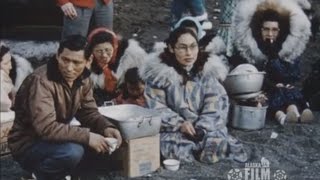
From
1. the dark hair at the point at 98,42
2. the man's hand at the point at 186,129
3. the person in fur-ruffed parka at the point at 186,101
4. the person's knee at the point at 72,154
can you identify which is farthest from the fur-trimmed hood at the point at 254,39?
the person's knee at the point at 72,154

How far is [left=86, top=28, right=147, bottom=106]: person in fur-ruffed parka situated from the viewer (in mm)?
2684

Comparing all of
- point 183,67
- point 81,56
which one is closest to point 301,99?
point 183,67

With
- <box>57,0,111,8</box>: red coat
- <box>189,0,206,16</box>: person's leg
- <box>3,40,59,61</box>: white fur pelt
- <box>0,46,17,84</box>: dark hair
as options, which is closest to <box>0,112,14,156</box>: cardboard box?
<box>0,46,17,84</box>: dark hair

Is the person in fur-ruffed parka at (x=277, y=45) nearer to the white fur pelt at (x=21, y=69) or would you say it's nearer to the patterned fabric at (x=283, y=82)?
the patterned fabric at (x=283, y=82)

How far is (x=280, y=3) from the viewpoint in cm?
300

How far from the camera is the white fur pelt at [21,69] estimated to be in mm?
2529

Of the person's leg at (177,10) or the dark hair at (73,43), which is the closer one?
the dark hair at (73,43)

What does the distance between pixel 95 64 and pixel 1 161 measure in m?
0.52

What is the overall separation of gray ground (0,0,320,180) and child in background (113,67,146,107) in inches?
5.4

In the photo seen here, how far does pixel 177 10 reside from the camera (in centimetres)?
281

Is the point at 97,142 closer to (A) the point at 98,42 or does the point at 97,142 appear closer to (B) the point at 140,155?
(B) the point at 140,155

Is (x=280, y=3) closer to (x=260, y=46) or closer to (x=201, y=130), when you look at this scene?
(x=260, y=46)

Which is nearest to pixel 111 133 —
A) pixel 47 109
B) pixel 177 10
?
pixel 47 109

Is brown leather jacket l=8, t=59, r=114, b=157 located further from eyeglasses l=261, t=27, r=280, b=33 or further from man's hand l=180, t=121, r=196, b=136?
eyeglasses l=261, t=27, r=280, b=33
